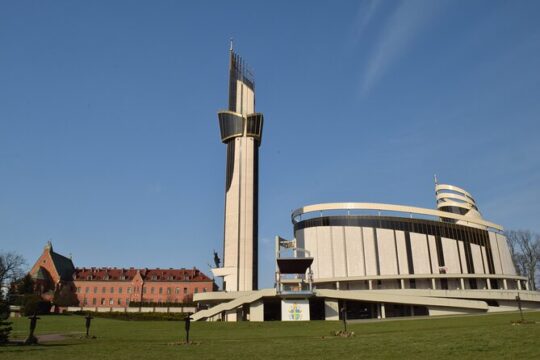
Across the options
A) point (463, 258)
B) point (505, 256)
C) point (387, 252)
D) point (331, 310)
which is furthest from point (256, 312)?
point (505, 256)

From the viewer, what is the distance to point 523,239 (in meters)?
91.1

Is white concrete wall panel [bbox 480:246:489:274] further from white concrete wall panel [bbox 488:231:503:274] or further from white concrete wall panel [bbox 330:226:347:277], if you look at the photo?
white concrete wall panel [bbox 330:226:347:277]

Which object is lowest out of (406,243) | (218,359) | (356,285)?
(218,359)

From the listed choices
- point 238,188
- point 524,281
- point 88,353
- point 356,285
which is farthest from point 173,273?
point 88,353

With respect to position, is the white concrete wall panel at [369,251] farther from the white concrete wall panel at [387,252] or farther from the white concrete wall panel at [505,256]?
the white concrete wall panel at [505,256]

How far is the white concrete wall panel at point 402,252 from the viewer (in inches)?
2987

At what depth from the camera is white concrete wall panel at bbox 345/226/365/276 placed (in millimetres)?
76812

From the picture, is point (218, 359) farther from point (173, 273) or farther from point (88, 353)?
point (173, 273)

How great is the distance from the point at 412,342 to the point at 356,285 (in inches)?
2282

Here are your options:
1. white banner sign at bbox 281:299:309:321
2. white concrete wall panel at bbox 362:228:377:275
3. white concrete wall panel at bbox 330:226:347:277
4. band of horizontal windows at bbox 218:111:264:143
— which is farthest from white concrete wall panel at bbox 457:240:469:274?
band of horizontal windows at bbox 218:111:264:143

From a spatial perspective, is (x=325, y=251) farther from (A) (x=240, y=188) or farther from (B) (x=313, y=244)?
(A) (x=240, y=188)

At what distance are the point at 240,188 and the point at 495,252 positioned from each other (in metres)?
50.8

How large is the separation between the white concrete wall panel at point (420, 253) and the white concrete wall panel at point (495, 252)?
15430 millimetres

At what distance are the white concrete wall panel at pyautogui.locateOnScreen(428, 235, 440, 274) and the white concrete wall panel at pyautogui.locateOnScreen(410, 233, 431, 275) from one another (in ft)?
2.73
